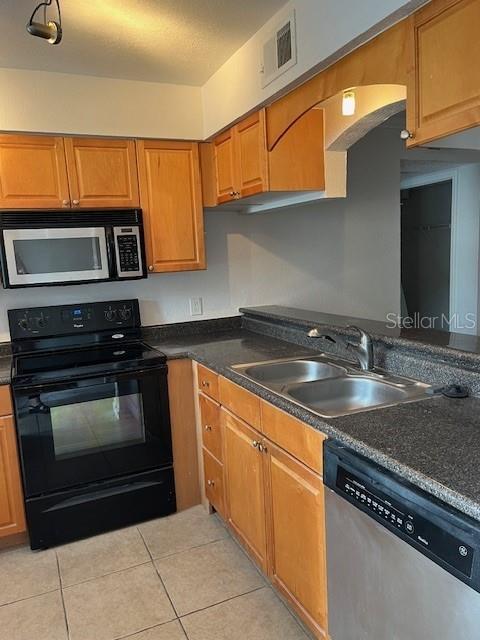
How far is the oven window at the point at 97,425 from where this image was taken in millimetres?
2406

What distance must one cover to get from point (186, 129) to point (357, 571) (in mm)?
2446

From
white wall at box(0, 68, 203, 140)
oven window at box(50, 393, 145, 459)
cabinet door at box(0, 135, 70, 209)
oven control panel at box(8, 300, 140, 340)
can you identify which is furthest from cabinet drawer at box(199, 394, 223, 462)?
white wall at box(0, 68, 203, 140)

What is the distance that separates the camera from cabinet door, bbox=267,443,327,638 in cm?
157

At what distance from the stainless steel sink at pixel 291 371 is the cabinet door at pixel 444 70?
1104 mm

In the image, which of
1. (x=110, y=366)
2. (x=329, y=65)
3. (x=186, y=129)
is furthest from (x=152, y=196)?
(x=329, y=65)

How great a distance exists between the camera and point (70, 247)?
2.65m

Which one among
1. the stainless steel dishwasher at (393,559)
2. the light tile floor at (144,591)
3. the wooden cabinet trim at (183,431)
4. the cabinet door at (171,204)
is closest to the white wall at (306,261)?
the cabinet door at (171,204)

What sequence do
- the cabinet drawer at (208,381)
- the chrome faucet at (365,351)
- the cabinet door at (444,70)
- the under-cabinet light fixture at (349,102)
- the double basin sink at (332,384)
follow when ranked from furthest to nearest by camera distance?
the cabinet drawer at (208,381) < the under-cabinet light fixture at (349,102) < the chrome faucet at (365,351) < the double basin sink at (332,384) < the cabinet door at (444,70)

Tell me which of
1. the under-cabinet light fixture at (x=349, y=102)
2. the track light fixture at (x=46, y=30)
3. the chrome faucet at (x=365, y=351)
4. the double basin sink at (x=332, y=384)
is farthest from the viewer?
the under-cabinet light fixture at (x=349, y=102)

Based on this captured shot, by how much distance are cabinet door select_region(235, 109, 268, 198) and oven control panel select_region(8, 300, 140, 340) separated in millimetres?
1046

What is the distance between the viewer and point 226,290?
3.35 metres

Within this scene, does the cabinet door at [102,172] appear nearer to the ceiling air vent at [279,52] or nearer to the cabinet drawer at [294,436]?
the ceiling air vent at [279,52]

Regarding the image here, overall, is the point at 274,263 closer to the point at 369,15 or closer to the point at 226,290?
the point at 226,290

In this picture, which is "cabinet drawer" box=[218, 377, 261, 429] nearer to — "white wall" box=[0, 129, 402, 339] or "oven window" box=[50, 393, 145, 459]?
"oven window" box=[50, 393, 145, 459]
